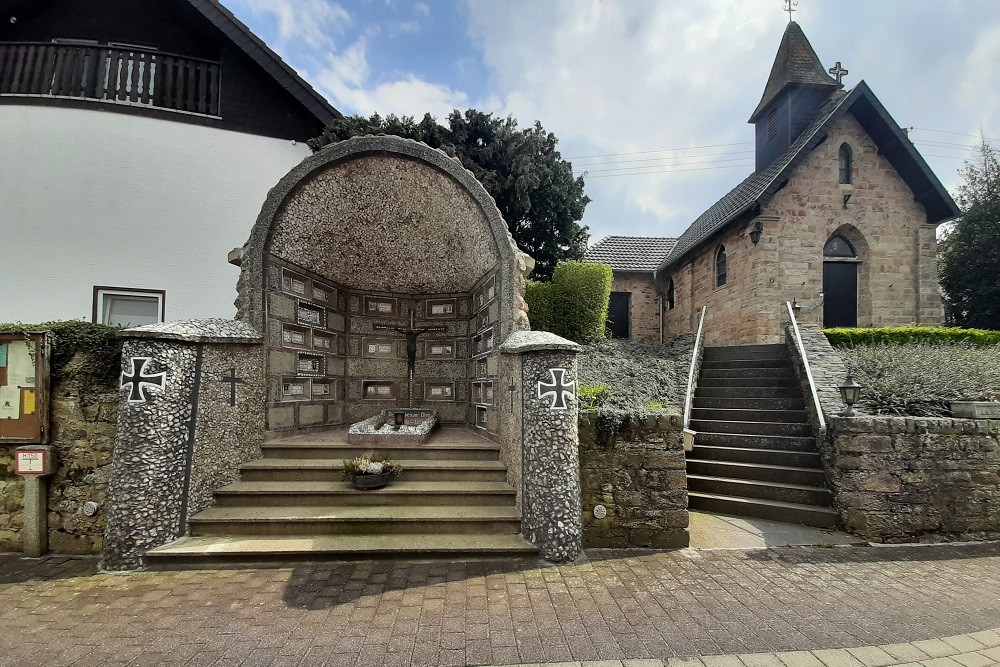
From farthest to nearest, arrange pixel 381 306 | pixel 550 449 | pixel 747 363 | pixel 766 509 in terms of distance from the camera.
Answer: pixel 747 363
pixel 381 306
pixel 766 509
pixel 550 449

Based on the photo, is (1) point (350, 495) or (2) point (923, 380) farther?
(2) point (923, 380)

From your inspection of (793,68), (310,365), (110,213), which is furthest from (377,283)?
(793,68)

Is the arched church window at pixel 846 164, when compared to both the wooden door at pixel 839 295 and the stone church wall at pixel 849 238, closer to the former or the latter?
the stone church wall at pixel 849 238

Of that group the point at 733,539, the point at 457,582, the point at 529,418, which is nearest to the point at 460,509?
the point at 457,582

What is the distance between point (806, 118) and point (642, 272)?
21.7ft

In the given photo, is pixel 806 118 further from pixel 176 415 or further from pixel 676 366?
pixel 176 415

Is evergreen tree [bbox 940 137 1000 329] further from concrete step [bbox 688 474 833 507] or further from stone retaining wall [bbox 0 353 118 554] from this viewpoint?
stone retaining wall [bbox 0 353 118 554]

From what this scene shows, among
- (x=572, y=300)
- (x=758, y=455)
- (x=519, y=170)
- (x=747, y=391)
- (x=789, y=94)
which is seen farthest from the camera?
(x=789, y=94)

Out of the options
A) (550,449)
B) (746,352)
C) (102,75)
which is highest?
(102,75)

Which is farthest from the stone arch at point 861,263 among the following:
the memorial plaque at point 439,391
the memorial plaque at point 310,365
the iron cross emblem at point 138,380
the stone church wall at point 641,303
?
the iron cross emblem at point 138,380

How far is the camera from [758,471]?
5.80 metres

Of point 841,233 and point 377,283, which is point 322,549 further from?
point 841,233

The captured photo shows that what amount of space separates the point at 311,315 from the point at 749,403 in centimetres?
700

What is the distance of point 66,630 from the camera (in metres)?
3.08
